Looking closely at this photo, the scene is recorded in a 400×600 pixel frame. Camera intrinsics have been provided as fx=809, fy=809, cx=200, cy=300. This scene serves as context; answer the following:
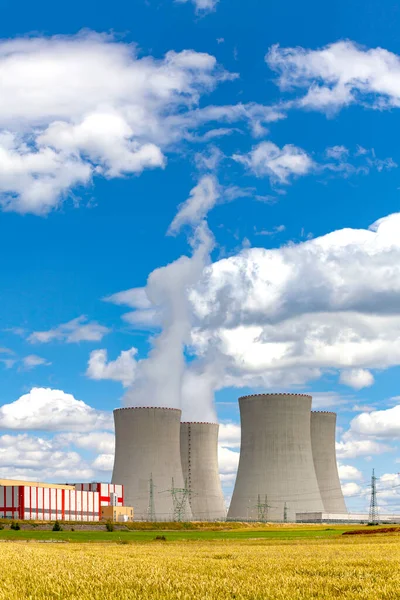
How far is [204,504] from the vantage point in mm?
73875

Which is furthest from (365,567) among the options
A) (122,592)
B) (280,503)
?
(280,503)

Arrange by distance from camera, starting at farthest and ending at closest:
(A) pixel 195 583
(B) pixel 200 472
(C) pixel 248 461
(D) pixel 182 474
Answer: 1. (B) pixel 200 472
2. (D) pixel 182 474
3. (C) pixel 248 461
4. (A) pixel 195 583

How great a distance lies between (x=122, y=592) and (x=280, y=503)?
56.9 meters

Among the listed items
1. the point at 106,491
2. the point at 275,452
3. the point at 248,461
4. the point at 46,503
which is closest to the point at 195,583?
the point at 275,452

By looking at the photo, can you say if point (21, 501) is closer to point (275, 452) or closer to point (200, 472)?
point (200, 472)

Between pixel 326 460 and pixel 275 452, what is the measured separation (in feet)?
52.3

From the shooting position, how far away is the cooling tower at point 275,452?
196ft

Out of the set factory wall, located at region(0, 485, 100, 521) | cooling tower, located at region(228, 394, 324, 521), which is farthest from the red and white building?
cooling tower, located at region(228, 394, 324, 521)

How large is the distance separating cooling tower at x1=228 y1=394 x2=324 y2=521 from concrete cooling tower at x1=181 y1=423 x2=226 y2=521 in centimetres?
1191

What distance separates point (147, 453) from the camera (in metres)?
58.2

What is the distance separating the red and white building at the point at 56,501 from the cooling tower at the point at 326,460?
1821 centimetres

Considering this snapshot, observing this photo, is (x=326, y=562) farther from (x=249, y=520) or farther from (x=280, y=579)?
(x=249, y=520)

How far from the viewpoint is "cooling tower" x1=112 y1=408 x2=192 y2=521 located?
58031mm

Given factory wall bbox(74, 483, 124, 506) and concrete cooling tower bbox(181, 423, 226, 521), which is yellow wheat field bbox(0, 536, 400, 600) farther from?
concrete cooling tower bbox(181, 423, 226, 521)
